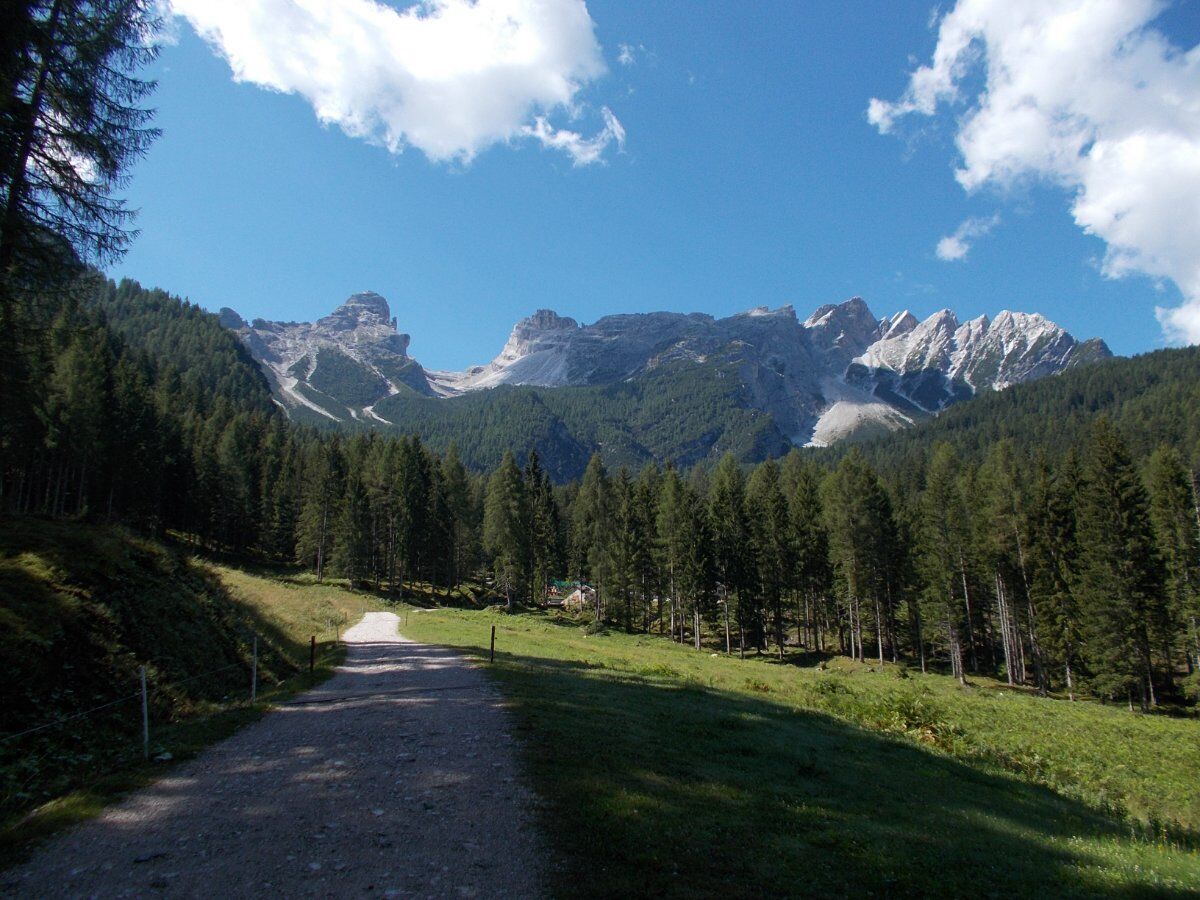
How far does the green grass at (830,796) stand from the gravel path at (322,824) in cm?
76

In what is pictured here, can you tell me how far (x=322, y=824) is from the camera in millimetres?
7852

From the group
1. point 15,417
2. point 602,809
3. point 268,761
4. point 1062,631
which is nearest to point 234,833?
point 268,761

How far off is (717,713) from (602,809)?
10020mm

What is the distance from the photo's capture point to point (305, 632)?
3250 cm

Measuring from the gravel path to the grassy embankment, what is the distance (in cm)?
79

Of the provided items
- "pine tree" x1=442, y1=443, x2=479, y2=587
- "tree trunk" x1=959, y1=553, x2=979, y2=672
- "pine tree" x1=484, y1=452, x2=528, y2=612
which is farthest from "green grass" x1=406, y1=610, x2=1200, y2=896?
"pine tree" x1=442, y1=443, x2=479, y2=587

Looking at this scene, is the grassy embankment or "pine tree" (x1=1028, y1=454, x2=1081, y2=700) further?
"pine tree" (x1=1028, y1=454, x2=1081, y2=700)

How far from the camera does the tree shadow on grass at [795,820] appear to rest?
685cm

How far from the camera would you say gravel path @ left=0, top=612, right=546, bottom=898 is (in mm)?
6270

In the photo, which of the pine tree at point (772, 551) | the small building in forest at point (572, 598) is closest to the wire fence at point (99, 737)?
the pine tree at point (772, 551)

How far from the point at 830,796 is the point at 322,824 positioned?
25.7 feet

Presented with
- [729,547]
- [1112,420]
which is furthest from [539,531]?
[1112,420]

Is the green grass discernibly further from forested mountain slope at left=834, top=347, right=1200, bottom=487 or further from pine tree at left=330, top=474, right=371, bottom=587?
forested mountain slope at left=834, top=347, right=1200, bottom=487

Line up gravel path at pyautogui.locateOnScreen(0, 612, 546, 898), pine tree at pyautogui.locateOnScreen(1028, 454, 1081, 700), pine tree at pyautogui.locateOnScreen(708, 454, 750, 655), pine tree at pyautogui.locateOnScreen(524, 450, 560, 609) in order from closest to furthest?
gravel path at pyautogui.locateOnScreen(0, 612, 546, 898)
pine tree at pyautogui.locateOnScreen(1028, 454, 1081, 700)
pine tree at pyautogui.locateOnScreen(708, 454, 750, 655)
pine tree at pyautogui.locateOnScreen(524, 450, 560, 609)
